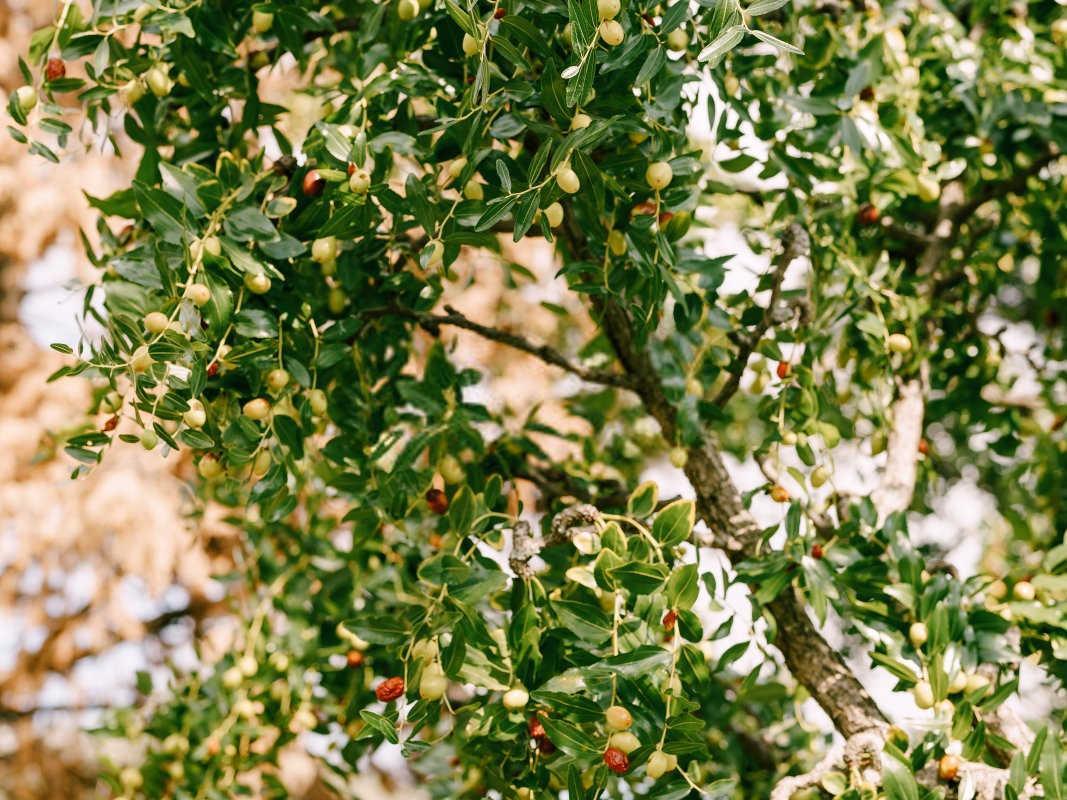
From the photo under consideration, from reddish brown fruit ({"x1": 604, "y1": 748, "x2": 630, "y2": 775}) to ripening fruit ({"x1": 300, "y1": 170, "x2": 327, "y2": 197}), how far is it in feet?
2.25

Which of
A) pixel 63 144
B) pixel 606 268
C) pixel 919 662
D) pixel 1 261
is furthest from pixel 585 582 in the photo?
pixel 1 261

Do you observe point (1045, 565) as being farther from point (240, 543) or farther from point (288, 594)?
point (240, 543)

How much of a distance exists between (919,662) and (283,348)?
2.78ft

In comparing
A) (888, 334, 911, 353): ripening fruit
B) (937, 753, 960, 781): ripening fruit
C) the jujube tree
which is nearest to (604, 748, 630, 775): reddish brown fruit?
the jujube tree

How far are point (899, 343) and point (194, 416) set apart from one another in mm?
933

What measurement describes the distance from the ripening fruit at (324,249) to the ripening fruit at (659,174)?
0.36m

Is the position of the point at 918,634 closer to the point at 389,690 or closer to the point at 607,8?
the point at 389,690

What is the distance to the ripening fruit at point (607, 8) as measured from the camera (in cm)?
83

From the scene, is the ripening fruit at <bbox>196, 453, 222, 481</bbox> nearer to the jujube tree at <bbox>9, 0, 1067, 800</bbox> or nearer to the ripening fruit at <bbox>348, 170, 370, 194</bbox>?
the jujube tree at <bbox>9, 0, 1067, 800</bbox>

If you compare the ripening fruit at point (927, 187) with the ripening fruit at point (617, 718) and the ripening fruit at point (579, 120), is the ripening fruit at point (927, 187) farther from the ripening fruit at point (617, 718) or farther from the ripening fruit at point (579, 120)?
the ripening fruit at point (617, 718)

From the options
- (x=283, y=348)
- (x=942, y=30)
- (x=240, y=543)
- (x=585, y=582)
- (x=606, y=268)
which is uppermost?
(x=942, y=30)

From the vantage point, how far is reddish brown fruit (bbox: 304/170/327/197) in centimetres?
114

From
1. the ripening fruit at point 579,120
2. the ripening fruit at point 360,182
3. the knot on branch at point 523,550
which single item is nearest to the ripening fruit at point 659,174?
the ripening fruit at point 579,120

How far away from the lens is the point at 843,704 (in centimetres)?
124
